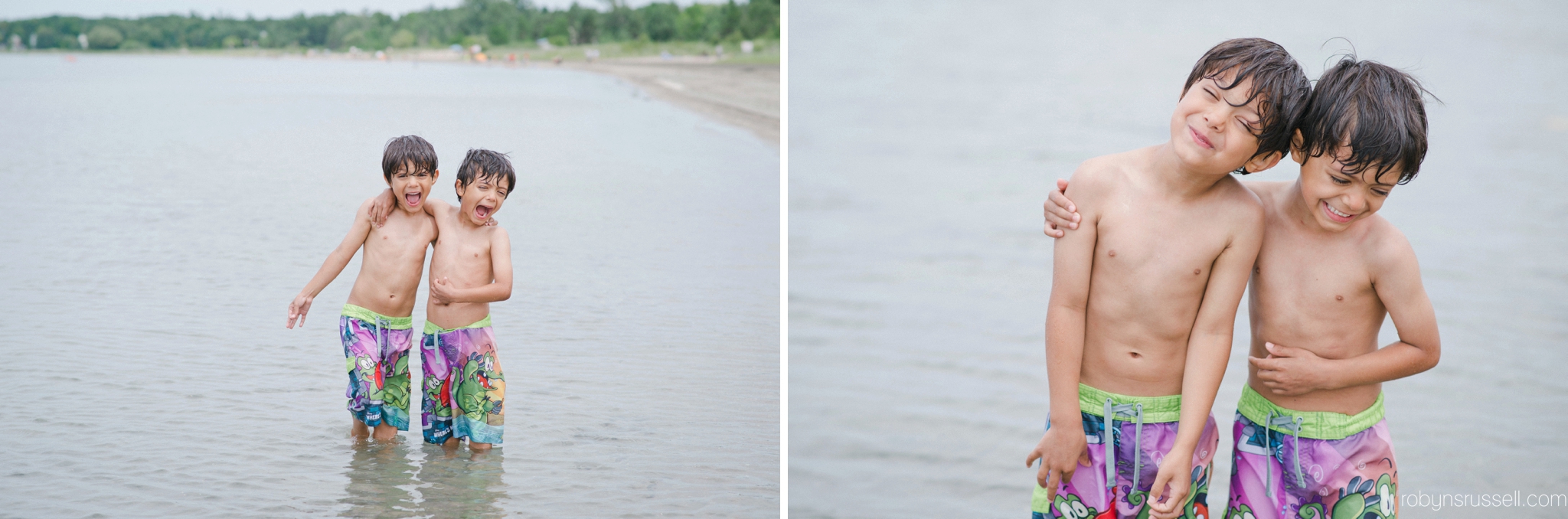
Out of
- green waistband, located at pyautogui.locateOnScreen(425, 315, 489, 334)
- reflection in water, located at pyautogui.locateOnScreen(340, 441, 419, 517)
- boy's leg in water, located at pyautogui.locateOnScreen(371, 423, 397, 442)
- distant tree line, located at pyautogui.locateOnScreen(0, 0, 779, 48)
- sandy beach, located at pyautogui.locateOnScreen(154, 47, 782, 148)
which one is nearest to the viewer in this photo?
reflection in water, located at pyautogui.locateOnScreen(340, 441, 419, 517)

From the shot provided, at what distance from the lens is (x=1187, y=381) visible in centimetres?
199

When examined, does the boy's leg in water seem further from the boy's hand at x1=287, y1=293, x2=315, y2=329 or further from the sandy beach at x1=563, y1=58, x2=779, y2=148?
the sandy beach at x1=563, y1=58, x2=779, y2=148

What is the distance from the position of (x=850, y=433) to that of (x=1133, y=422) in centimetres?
170

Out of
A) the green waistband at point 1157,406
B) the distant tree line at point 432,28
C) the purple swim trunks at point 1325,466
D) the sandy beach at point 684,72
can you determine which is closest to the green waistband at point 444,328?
the green waistband at point 1157,406

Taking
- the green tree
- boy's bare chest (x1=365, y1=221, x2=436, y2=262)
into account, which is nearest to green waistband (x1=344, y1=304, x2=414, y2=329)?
boy's bare chest (x1=365, y1=221, x2=436, y2=262)

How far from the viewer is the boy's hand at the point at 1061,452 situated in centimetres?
205

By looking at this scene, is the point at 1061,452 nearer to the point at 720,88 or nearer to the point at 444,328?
the point at 444,328

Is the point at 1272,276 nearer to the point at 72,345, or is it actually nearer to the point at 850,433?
the point at 850,433

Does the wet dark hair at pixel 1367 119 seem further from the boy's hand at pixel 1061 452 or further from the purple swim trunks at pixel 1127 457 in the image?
the boy's hand at pixel 1061 452

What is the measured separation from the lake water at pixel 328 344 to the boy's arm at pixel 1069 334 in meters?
1.15

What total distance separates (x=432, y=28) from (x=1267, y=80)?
1994 inches

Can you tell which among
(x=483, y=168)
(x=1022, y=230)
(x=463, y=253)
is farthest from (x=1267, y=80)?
(x=1022, y=230)

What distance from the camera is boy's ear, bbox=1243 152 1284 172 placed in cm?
193

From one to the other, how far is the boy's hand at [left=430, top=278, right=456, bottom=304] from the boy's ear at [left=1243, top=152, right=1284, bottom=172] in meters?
1.91
